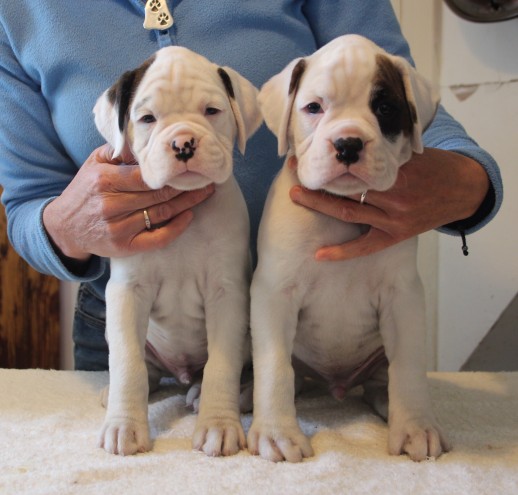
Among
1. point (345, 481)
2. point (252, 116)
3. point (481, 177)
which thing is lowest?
point (345, 481)

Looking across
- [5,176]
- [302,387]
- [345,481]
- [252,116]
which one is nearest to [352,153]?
[252,116]

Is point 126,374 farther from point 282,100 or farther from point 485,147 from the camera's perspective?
point 485,147

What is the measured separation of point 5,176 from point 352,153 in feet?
→ 3.64

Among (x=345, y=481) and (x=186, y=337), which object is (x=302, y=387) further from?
(x=345, y=481)

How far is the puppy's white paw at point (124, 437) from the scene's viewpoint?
4.58 feet

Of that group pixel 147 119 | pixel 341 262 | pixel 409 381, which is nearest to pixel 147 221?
pixel 147 119

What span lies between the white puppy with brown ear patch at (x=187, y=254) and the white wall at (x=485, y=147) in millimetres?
1644

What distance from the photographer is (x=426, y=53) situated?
9.88ft

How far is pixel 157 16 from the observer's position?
72.4 inches

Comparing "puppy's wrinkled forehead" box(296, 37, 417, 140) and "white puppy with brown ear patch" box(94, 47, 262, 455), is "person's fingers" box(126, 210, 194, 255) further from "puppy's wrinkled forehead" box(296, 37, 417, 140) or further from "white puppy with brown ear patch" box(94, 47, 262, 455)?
"puppy's wrinkled forehead" box(296, 37, 417, 140)

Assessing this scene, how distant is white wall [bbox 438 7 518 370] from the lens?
288 cm

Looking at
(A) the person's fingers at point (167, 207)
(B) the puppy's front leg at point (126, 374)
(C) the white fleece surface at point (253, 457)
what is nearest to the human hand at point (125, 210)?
(A) the person's fingers at point (167, 207)

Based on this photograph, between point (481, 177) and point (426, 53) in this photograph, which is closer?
point (481, 177)

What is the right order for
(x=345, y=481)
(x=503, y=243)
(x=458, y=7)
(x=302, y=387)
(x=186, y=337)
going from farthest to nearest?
(x=503, y=243) → (x=458, y=7) → (x=302, y=387) → (x=186, y=337) → (x=345, y=481)
